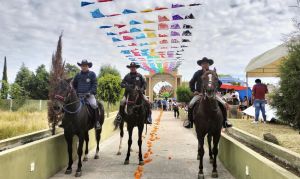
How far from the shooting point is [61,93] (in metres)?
8.43

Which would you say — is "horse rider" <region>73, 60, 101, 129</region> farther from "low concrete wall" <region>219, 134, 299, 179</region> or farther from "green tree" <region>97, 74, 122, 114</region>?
"green tree" <region>97, 74, 122, 114</region>

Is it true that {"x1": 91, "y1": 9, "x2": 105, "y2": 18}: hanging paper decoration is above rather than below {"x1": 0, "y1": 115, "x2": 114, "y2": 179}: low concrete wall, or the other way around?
above

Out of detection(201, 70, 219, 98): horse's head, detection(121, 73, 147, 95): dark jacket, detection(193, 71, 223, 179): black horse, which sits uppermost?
detection(121, 73, 147, 95): dark jacket

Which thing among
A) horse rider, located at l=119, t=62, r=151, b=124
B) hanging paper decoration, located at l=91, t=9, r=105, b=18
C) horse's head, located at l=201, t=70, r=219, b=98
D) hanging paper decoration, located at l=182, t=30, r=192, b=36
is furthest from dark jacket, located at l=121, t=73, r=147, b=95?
hanging paper decoration, located at l=182, t=30, r=192, b=36

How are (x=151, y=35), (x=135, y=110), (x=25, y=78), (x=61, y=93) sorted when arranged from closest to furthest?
(x=61, y=93)
(x=135, y=110)
(x=151, y=35)
(x=25, y=78)

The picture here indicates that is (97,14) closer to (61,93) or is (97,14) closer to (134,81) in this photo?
(134,81)

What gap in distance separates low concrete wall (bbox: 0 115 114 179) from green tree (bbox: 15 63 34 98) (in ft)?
172

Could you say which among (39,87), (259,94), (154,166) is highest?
(39,87)

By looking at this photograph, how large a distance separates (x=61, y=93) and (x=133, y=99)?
96.2 inches

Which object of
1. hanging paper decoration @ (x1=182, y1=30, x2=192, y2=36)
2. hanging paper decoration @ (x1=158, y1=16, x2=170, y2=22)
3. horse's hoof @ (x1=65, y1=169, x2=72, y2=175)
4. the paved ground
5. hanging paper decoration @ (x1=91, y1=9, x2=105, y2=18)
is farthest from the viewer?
hanging paper decoration @ (x1=182, y1=30, x2=192, y2=36)

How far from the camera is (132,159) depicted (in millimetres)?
10875

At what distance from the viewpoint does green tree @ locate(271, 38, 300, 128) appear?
13.4 m

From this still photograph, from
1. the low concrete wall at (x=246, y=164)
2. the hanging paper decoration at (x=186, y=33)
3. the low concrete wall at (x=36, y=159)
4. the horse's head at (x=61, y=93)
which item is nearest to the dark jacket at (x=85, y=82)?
the horse's head at (x=61, y=93)

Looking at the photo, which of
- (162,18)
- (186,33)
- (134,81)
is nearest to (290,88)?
(134,81)
